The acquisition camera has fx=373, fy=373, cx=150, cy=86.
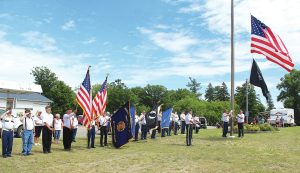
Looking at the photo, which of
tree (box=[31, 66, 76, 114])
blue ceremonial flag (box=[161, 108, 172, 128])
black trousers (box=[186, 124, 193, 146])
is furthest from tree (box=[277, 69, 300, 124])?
black trousers (box=[186, 124, 193, 146])

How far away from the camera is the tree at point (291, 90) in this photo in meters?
95.9

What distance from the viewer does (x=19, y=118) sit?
22500mm

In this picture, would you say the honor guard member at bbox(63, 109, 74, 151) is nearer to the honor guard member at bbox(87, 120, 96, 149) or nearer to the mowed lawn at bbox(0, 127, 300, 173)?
the honor guard member at bbox(87, 120, 96, 149)

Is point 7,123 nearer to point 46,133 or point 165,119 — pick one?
point 46,133

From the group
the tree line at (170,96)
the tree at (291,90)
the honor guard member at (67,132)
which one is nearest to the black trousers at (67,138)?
the honor guard member at (67,132)

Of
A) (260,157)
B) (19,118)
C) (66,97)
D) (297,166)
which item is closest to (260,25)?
(260,157)

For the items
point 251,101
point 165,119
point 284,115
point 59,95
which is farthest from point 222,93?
point 165,119

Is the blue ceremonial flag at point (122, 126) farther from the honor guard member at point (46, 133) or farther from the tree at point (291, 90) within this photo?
the tree at point (291, 90)

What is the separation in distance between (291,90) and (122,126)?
89797 millimetres

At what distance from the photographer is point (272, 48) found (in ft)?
63.6

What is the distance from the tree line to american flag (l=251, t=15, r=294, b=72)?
101 feet

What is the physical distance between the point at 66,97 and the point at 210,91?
3586 inches

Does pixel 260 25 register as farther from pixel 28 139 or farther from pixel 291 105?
pixel 291 105

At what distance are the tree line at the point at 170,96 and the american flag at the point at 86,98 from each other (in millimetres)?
33731
